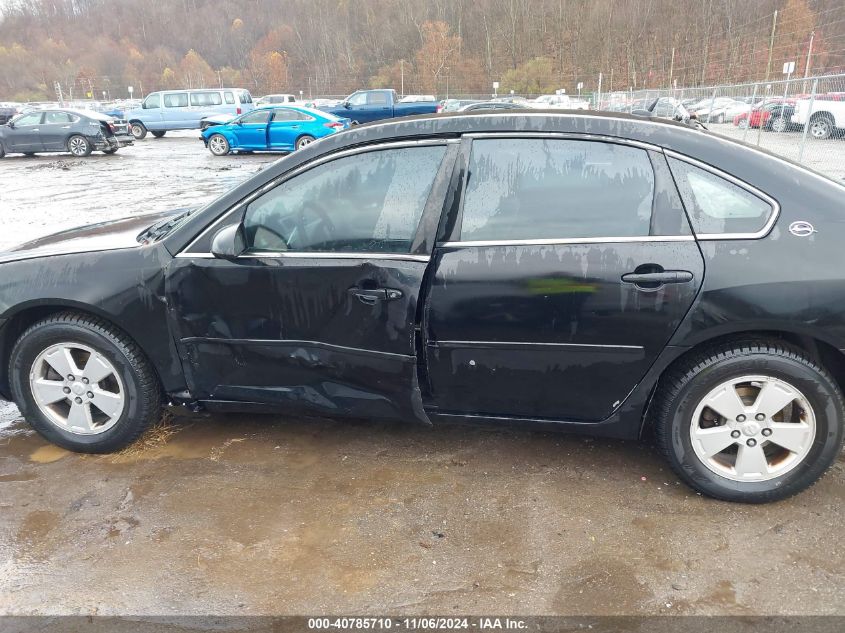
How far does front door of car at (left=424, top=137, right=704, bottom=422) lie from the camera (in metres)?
2.46

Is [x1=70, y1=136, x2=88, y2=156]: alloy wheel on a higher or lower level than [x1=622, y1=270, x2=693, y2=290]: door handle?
lower

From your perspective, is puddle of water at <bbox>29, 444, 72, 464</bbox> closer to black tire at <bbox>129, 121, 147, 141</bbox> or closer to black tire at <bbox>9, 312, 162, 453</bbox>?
black tire at <bbox>9, 312, 162, 453</bbox>

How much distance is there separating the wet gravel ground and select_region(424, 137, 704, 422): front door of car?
0.49 m

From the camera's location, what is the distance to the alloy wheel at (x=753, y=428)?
98.9 inches

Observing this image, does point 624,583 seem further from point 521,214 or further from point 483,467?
point 521,214

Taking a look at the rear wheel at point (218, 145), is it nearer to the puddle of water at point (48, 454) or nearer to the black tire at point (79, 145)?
the black tire at point (79, 145)

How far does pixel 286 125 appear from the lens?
60.2 feet

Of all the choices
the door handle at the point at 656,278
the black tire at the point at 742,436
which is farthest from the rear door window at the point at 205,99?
the black tire at the point at 742,436

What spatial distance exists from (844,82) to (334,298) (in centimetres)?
1365

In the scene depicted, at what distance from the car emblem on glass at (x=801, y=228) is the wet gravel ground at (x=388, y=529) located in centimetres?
119

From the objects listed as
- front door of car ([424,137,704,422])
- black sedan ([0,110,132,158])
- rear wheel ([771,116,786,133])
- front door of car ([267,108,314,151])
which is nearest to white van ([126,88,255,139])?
black sedan ([0,110,132,158])

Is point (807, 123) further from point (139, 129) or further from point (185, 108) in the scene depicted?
point (139, 129)

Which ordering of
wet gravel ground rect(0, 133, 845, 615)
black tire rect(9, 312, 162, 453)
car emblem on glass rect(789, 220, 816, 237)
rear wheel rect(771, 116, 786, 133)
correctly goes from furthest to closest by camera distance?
rear wheel rect(771, 116, 786, 133)
black tire rect(9, 312, 162, 453)
car emblem on glass rect(789, 220, 816, 237)
wet gravel ground rect(0, 133, 845, 615)

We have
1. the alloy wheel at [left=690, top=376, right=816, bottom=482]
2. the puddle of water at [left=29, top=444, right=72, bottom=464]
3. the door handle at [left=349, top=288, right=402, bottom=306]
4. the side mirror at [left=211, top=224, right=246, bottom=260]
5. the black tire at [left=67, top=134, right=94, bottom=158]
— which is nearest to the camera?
the alloy wheel at [left=690, top=376, right=816, bottom=482]
